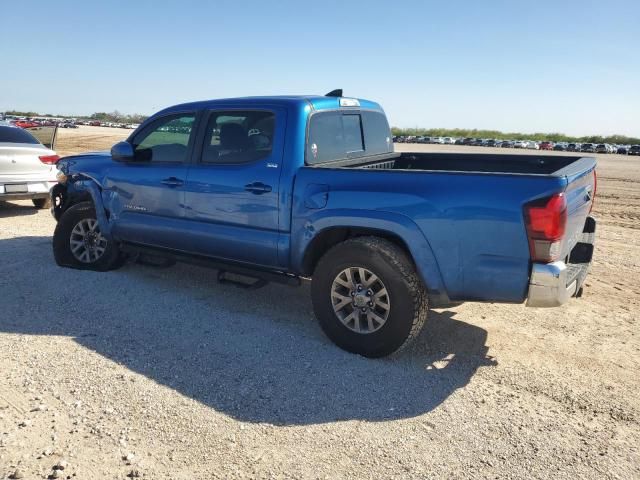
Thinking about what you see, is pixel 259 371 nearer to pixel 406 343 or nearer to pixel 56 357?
pixel 406 343

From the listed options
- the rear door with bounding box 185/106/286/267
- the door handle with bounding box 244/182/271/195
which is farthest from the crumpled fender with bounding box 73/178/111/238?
the door handle with bounding box 244/182/271/195

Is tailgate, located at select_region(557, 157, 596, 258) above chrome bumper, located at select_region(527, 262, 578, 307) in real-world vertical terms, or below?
above

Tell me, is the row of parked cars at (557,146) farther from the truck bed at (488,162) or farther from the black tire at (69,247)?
the black tire at (69,247)

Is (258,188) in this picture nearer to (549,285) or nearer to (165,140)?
(165,140)

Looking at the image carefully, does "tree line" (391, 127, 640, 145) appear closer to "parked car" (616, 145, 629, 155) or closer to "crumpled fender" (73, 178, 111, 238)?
"parked car" (616, 145, 629, 155)

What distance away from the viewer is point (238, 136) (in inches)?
192

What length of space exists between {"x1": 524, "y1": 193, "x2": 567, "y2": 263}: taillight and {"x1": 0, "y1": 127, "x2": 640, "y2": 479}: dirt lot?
3.30ft

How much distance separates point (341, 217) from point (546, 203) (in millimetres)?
1463

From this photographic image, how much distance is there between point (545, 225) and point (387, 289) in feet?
3.87

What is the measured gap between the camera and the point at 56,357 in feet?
13.0

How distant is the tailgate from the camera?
3629 mm

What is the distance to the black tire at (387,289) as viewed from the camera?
3.91 meters

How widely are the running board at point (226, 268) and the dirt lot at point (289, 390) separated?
12.6 inches

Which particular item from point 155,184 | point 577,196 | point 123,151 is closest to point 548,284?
point 577,196
